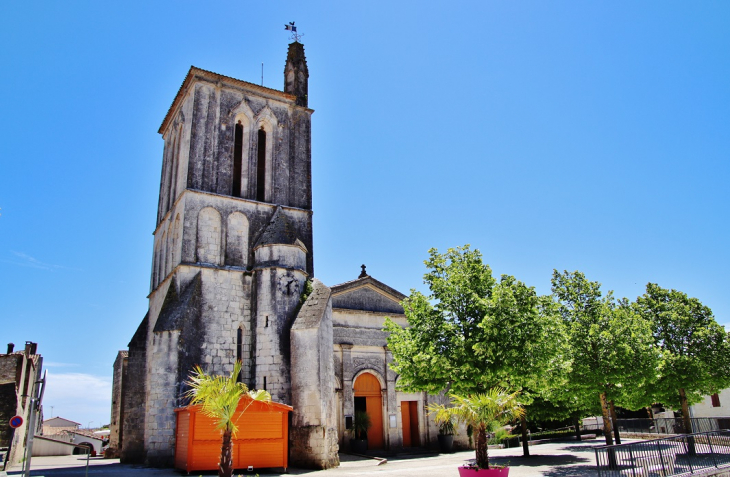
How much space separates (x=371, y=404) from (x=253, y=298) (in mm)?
7547

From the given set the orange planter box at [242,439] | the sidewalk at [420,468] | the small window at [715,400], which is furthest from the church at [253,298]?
the small window at [715,400]

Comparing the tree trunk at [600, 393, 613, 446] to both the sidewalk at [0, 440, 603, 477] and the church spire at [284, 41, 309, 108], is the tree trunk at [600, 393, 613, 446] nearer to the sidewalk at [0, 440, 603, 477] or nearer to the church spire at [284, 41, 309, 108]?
the sidewalk at [0, 440, 603, 477]

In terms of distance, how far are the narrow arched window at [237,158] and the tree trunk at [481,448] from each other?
50.0 ft

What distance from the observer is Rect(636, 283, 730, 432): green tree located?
19.3 m

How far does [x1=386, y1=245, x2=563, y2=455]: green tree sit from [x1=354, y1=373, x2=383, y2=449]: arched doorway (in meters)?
6.99

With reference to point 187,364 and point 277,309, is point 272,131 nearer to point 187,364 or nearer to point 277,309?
point 277,309

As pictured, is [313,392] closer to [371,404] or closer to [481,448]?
[371,404]

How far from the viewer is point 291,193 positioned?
23609mm

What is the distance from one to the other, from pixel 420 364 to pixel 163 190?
56.9 feet

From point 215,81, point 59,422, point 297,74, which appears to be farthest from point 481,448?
point 59,422

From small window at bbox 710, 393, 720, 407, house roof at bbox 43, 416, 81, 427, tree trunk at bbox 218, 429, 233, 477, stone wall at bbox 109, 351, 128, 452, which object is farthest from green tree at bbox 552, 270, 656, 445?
house roof at bbox 43, 416, 81, 427

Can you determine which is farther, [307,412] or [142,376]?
[142,376]

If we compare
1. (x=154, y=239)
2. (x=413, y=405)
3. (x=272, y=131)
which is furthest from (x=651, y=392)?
(x=154, y=239)

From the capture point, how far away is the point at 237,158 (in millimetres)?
23344
